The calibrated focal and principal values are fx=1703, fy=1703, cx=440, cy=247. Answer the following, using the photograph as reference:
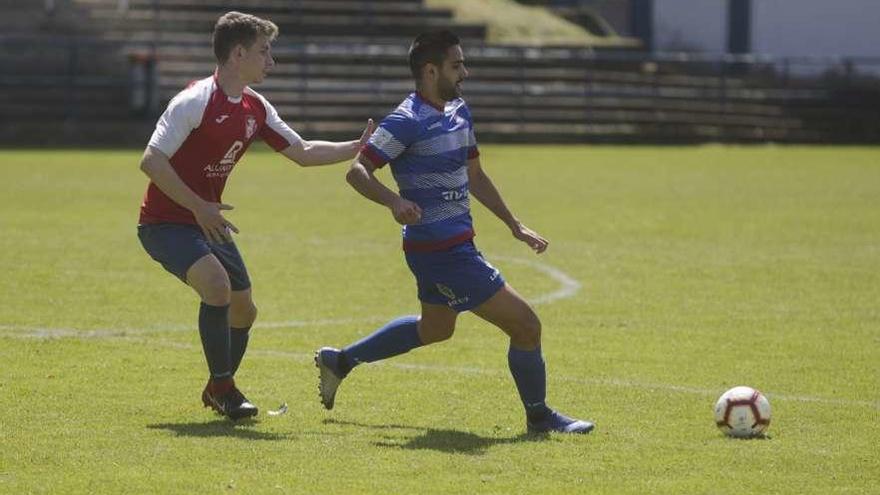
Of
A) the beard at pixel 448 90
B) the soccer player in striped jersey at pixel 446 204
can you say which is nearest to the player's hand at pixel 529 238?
the soccer player in striped jersey at pixel 446 204

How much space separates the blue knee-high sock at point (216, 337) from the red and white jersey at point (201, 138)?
476mm

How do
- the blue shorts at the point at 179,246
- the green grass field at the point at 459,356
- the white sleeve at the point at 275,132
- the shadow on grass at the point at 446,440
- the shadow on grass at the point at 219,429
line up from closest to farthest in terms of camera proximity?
the green grass field at the point at 459,356 → the shadow on grass at the point at 446,440 → the shadow on grass at the point at 219,429 → the blue shorts at the point at 179,246 → the white sleeve at the point at 275,132

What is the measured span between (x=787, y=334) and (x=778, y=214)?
9.35 meters

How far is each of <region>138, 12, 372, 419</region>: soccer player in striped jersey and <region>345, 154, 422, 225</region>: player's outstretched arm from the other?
0.56 metres

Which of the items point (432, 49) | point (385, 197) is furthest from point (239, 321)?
point (432, 49)

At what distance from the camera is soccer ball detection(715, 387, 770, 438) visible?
773 cm

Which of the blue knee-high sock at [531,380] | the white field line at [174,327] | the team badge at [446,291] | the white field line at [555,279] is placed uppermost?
the team badge at [446,291]

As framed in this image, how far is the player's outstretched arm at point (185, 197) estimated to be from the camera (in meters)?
7.83

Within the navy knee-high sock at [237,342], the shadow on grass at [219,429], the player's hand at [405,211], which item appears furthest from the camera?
the navy knee-high sock at [237,342]

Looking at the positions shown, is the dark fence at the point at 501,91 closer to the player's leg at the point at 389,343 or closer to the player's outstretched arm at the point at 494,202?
the player's leg at the point at 389,343

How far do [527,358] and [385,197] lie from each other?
3.48ft

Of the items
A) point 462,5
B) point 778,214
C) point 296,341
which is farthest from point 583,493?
point 462,5

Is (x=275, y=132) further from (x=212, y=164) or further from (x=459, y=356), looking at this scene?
(x=459, y=356)

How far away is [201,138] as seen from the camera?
26.8ft
